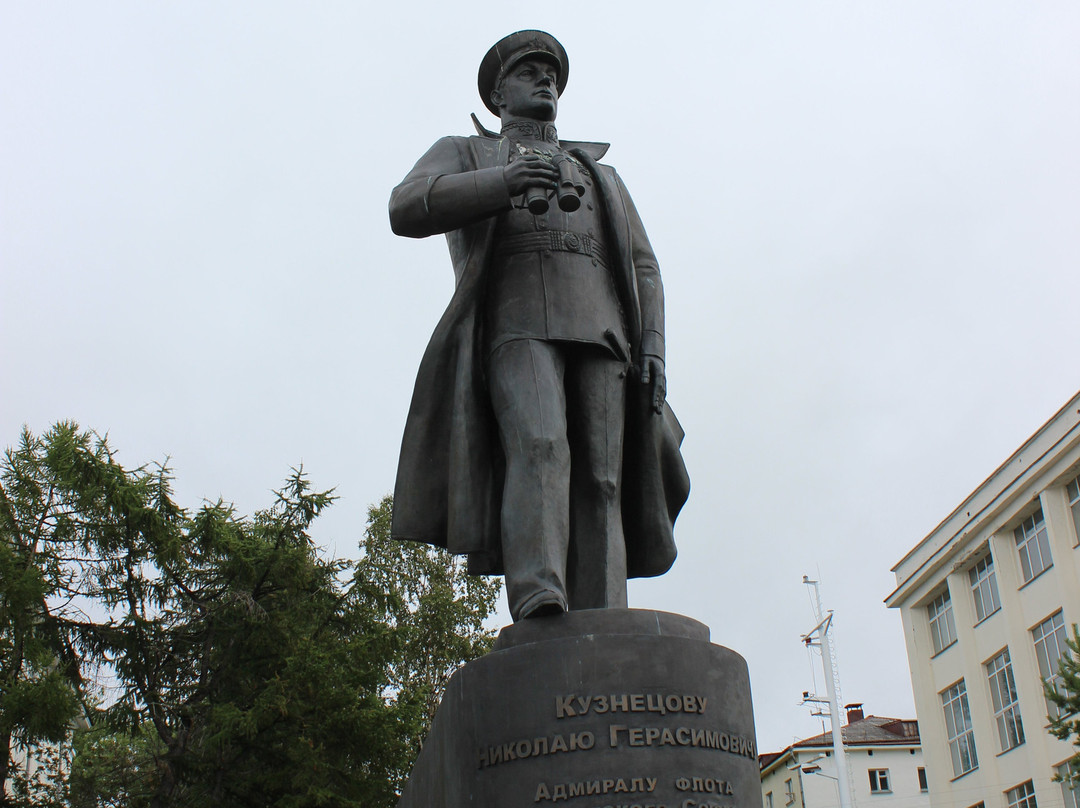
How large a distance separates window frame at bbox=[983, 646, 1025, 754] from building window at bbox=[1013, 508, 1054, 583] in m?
2.54

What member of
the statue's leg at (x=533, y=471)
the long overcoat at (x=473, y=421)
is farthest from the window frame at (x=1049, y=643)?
the statue's leg at (x=533, y=471)

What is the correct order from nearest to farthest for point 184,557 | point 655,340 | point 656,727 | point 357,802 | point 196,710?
1. point 656,727
2. point 655,340
3. point 357,802
4. point 196,710
5. point 184,557

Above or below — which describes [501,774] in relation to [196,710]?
below

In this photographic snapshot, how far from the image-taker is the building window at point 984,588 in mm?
34000

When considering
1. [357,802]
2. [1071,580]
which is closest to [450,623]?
[357,802]

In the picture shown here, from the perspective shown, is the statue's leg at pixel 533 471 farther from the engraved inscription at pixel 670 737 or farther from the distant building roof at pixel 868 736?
the distant building roof at pixel 868 736

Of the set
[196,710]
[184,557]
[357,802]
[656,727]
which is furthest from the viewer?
[184,557]

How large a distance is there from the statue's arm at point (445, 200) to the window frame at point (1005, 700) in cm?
3086

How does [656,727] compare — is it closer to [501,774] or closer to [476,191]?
[501,774]

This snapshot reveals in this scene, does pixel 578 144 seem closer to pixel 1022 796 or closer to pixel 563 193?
pixel 563 193

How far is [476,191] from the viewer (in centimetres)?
536

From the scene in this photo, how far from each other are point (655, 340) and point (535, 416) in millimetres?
915

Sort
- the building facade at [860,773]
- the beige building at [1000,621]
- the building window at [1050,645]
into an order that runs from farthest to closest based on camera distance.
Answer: the building facade at [860,773] < the beige building at [1000,621] < the building window at [1050,645]

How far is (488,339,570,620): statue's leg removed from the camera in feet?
16.1
